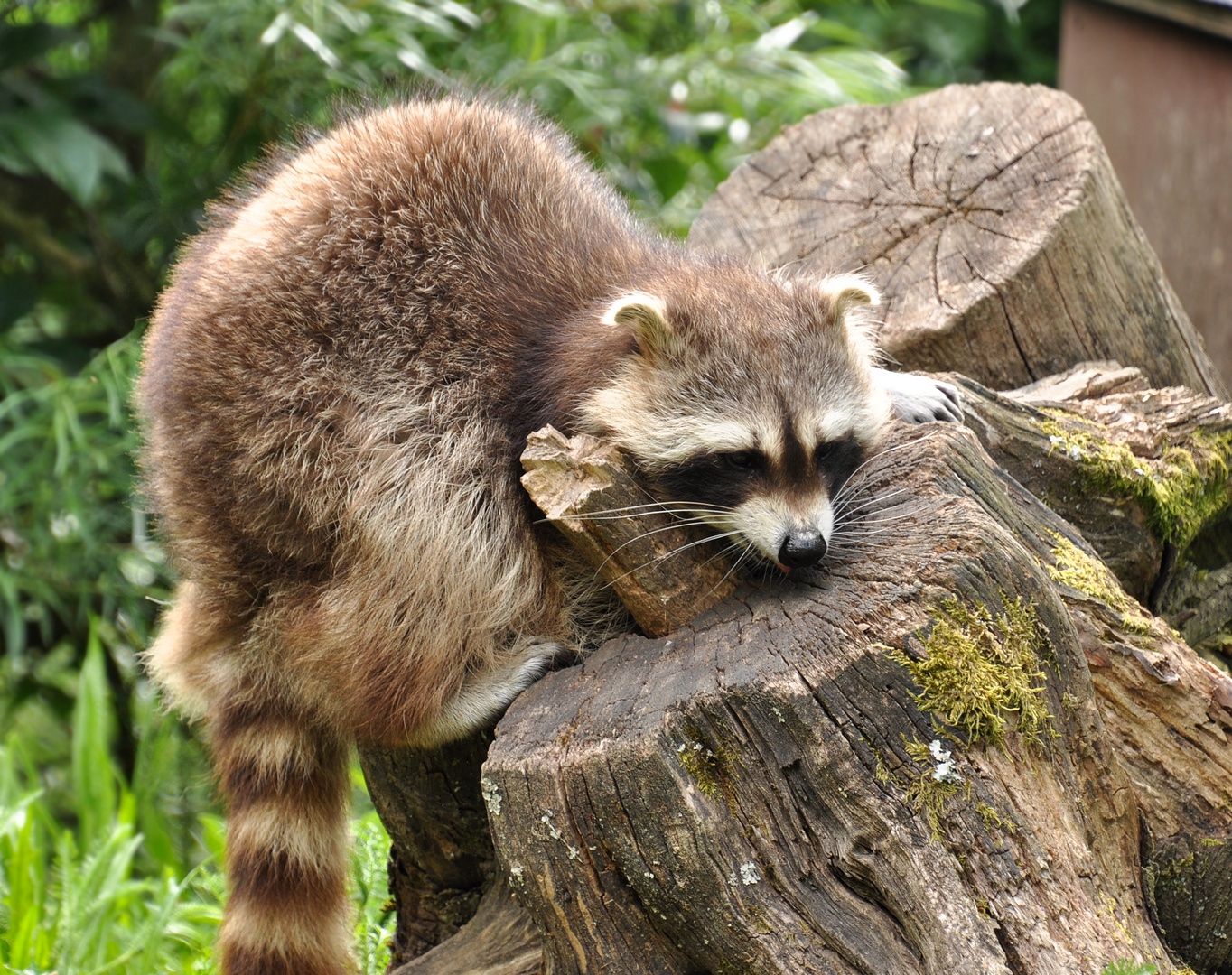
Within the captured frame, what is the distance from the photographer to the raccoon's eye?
117 inches

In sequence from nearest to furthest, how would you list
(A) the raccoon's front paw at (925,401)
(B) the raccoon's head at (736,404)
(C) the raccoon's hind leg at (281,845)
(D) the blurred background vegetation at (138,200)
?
(B) the raccoon's head at (736,404), (C) the raccoon's hind leg at (281,845), (A) the raccoon's front paw at (925,401), (D) the blurred background vegetation at (138,200)

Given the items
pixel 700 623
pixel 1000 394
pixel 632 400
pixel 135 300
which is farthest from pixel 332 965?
pixel 135 300

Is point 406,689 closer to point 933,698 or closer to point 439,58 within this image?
point 933,698

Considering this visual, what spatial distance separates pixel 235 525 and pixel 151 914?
6.33 ft

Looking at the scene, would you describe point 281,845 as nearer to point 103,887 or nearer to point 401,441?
point 401,441

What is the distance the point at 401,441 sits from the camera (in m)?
3.09

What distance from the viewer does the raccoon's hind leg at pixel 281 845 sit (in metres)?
3.11

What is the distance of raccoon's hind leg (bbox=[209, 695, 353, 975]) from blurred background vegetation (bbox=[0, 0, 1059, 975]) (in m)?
0.92

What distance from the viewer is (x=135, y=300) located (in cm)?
604

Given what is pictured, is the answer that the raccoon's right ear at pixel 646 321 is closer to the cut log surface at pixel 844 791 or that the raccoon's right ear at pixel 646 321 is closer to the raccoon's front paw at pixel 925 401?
the cut log surface at pixel 844 791

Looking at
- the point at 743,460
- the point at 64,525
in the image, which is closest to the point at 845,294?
the point at 743,460

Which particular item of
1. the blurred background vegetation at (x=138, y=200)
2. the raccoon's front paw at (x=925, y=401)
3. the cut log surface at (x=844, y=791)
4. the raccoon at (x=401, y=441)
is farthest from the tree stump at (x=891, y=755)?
the blurred background vegetation at (x=138, y=200)

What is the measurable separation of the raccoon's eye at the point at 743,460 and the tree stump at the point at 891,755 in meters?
0.29

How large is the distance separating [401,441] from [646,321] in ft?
2.40
